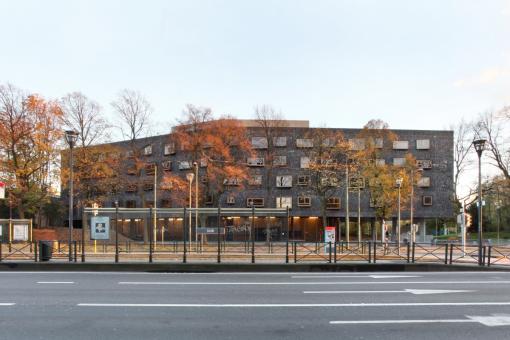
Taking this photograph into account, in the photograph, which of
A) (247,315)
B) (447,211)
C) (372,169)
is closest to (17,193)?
(372,169)

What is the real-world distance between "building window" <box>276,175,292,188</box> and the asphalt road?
43.4 meters

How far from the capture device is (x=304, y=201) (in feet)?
190

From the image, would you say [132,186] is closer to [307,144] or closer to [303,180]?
[303,180]

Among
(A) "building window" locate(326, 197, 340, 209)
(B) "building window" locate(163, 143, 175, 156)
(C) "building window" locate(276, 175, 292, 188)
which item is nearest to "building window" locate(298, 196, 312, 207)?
(C) "building window" locate(276, 175, 292, 188)

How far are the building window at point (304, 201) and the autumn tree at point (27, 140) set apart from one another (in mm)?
30181

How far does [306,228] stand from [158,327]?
170 feet

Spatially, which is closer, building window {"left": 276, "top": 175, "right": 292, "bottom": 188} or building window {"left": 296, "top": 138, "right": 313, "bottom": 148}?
building window {"left": 296, "top": 138, "right": 313, "bottom": 148}

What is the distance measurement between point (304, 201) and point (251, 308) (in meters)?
48.9

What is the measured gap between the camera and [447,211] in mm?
59406

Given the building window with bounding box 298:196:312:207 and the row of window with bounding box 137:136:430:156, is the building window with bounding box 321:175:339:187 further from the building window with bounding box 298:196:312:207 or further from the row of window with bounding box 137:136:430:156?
the building window with bounding box 298:196:312:207

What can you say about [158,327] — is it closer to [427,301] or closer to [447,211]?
[427,301]

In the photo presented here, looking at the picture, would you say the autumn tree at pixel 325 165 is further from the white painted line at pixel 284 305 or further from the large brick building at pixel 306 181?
the white painted line at pixel 284 305

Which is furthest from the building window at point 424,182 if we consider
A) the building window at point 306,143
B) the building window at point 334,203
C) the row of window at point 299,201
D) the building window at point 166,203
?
the building window at point 166,203

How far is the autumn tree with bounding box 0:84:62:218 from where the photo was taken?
4216cm
